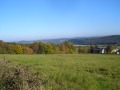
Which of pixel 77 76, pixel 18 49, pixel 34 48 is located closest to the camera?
pixel 77 76

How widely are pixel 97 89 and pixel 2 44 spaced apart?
8780cm

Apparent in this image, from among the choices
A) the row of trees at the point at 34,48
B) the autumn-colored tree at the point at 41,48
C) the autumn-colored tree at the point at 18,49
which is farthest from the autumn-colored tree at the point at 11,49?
the autumn-colored tree at the point at 41,48

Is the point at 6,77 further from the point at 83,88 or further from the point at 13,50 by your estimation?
the point at 13,50

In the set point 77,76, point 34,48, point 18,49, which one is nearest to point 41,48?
point 34,48

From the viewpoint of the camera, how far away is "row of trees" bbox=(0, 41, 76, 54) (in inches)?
3723

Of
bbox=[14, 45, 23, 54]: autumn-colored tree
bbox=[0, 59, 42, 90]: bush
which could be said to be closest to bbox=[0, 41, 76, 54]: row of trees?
bbox=[14, 45, 23, 54]: autumn-colored tree

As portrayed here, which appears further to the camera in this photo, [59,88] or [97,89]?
[97,89]

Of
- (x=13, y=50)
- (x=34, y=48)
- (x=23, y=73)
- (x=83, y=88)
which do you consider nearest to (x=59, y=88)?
(x=83, y=88)

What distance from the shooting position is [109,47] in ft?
405

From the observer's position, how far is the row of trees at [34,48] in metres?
94.6

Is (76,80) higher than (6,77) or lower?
lower

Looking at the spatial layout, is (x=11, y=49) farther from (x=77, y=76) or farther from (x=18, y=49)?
(x=77, y=76)

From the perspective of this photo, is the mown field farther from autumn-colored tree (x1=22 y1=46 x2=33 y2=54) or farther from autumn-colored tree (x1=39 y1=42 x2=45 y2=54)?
autumn-colored tree (x1=39 y1=42 x2=45 y2=54)

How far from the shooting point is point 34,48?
10300 cm
